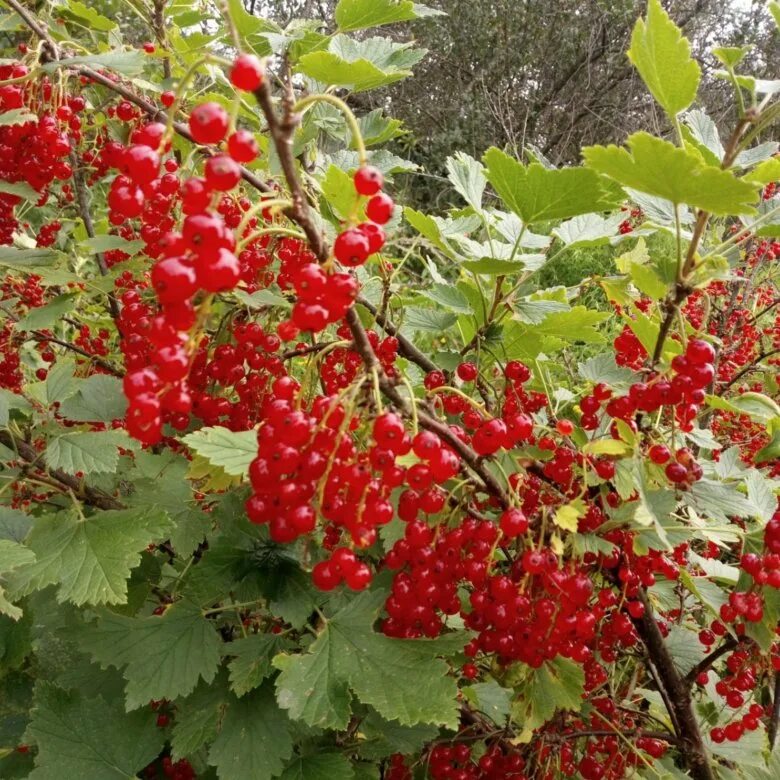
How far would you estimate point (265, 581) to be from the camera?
4.06ft

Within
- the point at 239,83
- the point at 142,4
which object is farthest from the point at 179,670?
the point at 142,4

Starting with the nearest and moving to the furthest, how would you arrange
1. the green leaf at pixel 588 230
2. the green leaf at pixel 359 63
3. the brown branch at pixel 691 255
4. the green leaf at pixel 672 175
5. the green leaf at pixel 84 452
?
the green leaf at pixel 672 175
the brown branch at pixel 691 255
the green leaf at pixel 84 452
the green leaf at pixel 359 63
the green leaf at pixel 588 230

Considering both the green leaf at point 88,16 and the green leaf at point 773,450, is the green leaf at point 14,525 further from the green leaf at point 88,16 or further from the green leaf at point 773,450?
the green leaf at point 773,450

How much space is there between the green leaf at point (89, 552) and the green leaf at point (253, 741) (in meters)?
0.30

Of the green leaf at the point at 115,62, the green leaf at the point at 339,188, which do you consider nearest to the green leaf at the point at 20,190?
the green leaf at the point at 115,62

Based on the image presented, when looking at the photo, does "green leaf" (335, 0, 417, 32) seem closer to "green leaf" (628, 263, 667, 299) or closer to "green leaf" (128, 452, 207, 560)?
"green leaf" (628, 263, 667, 299)

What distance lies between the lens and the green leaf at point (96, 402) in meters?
1.47

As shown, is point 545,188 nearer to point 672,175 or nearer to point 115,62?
point 672,175

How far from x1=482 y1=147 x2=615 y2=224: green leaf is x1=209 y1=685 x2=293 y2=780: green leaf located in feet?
3.32

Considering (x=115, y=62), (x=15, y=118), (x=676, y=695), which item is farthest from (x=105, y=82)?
(x=676, y=695)

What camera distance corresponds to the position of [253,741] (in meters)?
1.19

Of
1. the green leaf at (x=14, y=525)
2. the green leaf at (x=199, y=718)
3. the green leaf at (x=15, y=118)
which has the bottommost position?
A: the green leaf at (x=199, y=718)

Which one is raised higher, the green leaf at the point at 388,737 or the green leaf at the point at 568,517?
the green leaf at the point at 568,517

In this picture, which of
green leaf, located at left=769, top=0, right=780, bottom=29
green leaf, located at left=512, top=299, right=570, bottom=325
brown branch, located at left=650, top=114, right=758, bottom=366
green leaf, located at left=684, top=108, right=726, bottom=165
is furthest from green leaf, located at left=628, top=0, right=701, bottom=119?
green leaf, located at left=512, top=299, right=570, bottom=325
